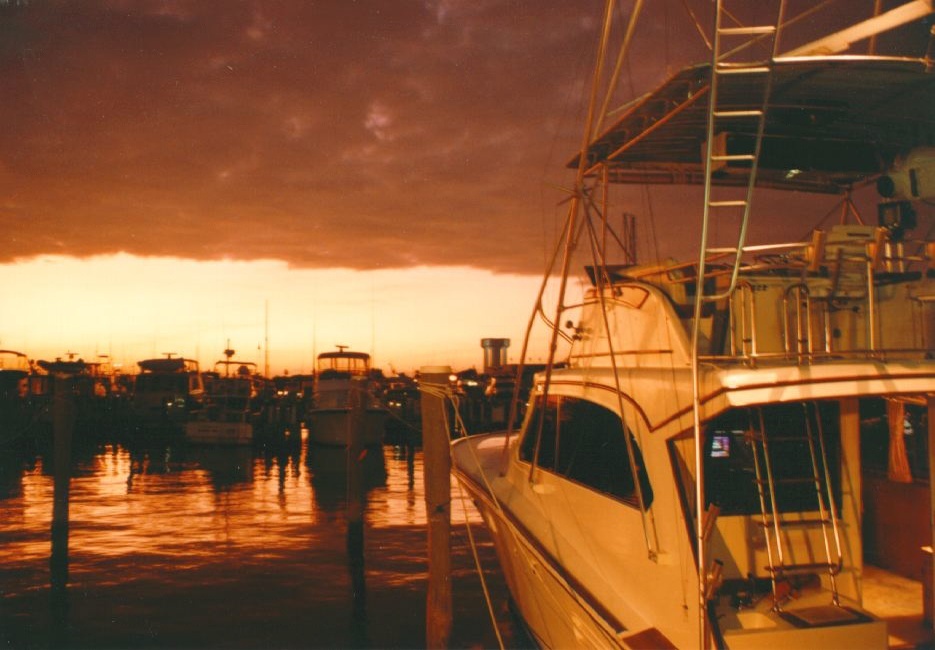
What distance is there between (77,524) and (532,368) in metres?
46.0

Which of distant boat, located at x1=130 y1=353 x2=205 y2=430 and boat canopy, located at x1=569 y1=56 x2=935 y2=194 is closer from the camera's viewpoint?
boat canopy, located at x1=569 y1=56 x2=935 y2=194

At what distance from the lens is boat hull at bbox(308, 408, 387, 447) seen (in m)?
25.2

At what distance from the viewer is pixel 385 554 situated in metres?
11.2

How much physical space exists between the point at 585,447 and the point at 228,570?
6.77 metres

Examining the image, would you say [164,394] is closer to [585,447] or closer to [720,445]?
[585,447]

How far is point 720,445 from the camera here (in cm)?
467

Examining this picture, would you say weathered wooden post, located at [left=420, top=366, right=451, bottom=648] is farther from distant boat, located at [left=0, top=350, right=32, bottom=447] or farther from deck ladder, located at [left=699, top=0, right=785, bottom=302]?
distant boat, located at [left=0, top=350, right=32, bottom=447]

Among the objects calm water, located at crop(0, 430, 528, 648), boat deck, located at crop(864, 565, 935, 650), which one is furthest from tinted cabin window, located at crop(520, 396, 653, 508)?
calm water, located at crop(0, 430, 528, 648)

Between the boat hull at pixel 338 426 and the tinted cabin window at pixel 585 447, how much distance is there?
18.8 metres

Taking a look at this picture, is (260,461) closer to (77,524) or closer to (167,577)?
(77,524)

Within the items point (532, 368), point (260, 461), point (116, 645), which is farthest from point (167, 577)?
point (532, 368)

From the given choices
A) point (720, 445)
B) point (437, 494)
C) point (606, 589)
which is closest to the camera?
point (606, 589)

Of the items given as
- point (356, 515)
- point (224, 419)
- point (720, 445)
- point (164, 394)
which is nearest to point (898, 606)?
point (720, 445)

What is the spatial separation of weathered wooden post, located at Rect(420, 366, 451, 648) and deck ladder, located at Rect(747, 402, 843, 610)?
278cm
